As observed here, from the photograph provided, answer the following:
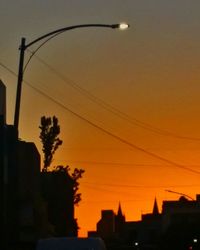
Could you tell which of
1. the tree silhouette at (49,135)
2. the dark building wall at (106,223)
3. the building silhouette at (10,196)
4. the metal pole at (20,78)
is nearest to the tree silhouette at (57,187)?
the tree silhouette at (49,135)

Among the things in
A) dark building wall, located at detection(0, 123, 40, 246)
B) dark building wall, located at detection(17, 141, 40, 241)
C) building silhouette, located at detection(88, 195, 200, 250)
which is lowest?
dark building wall, located at detection(0, 123, 40, 246)

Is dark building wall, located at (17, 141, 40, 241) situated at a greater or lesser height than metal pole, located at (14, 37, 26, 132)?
greater

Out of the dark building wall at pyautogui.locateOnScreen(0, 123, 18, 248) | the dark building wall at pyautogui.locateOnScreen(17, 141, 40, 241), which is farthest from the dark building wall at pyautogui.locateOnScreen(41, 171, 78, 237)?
the dark building wall at pyautogui.locateOnScreen(0, 123, 18, 248)

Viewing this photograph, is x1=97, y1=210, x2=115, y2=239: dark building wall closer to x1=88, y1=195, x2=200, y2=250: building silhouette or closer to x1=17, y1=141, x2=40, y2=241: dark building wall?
x1=88, y1=195, x2=200, y2=250: building silhouette

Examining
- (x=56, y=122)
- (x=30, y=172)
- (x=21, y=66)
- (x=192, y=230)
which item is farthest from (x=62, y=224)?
(x=21, y=66)

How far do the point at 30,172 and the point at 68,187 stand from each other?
25294mm

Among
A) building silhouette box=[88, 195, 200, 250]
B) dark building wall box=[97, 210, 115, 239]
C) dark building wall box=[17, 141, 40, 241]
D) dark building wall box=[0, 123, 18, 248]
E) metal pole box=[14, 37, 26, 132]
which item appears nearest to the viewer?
metal pole box=[14, 37, 26, 132]

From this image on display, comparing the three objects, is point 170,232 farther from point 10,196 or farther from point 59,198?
point 10,196

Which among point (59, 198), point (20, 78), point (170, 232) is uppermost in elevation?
point (170, 232)

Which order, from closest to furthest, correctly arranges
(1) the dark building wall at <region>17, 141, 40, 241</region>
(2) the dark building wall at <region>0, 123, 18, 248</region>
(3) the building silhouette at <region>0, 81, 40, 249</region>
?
(3) the building silhouette at <region>0, 81, 40, 249</region>, (2) the dark building wall at <region>0, 123, 18, 248</region>, (1) the dark building wall at <region>17, 141, 40, 241</region>

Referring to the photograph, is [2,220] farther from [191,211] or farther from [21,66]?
[191,211]

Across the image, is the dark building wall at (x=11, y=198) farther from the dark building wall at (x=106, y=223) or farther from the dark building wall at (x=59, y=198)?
the dark building wall at (x=106, y=223)

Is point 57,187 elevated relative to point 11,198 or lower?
elevated

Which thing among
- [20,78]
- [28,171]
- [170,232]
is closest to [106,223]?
[170,232]
